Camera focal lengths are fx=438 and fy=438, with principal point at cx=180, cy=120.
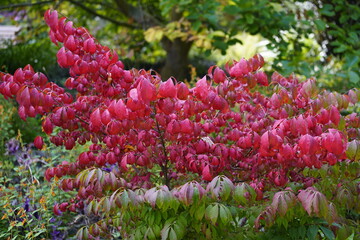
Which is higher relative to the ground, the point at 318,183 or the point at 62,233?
the point at 318,183

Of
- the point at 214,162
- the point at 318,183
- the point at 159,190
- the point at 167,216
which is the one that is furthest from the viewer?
the point at 318,183

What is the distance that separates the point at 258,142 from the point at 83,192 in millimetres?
940

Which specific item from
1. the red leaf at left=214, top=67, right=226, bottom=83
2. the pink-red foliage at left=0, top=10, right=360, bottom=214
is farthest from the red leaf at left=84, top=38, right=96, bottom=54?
the red leaf at left=214, top=67, right=226, bottom=83

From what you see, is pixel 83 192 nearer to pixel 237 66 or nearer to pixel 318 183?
pixel 237 66

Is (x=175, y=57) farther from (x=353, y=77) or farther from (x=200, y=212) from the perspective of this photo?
(x=200, y=212)

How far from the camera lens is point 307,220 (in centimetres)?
216

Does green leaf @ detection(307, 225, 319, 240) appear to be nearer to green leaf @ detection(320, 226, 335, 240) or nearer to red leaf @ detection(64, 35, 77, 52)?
green leaf @ detection(320, 226, 335, 240)

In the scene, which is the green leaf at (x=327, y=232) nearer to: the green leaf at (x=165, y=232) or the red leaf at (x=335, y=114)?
the red leaf at (x=335, y=114)

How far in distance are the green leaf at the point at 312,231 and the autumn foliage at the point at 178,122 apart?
245 mm

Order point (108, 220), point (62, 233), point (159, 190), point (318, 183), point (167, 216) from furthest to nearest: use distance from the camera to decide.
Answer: point (62, 233) < point (108, 220) < point (318, 183) < point (167, 216) < point (159, 190)

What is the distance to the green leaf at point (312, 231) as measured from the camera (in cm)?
207

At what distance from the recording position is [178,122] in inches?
77.9

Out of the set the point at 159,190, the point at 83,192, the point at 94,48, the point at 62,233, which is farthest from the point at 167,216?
the point at 62,233

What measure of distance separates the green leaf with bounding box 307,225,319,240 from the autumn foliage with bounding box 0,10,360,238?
0.80 feet
